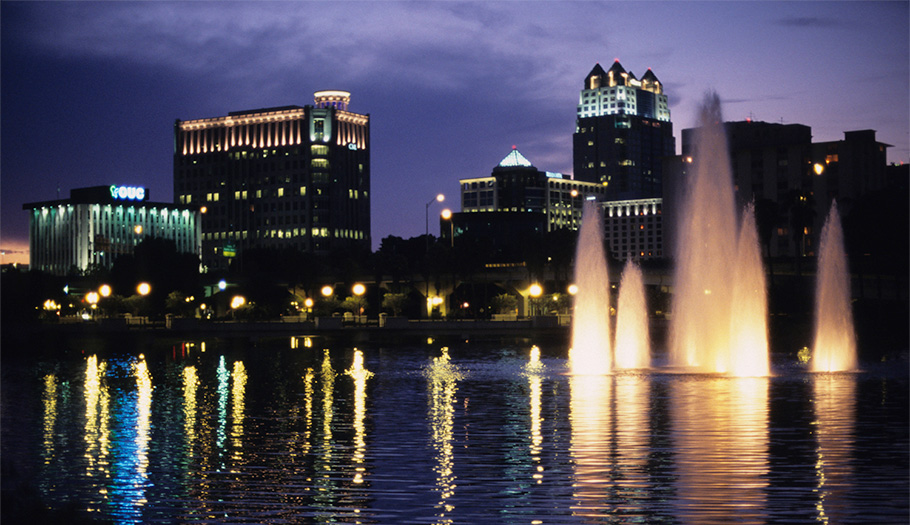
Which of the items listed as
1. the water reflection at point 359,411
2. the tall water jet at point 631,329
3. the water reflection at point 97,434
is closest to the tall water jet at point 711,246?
the tall water jet at point 631,329

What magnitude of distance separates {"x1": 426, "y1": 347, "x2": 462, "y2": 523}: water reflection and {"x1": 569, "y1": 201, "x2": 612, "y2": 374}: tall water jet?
8.48 meters

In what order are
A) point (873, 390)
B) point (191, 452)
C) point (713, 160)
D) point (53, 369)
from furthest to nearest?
point (53, 369)
point (713, 160)
point (873, 390)
point (191, 452)

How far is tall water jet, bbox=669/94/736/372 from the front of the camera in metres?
46.7

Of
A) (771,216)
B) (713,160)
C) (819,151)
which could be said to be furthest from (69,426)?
(819,151)

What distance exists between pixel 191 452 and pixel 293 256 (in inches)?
4109

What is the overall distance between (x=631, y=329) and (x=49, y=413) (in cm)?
3494

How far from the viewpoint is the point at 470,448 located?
2495 centimetres

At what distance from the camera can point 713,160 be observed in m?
46.8

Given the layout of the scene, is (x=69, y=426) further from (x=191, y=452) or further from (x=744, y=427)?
(x=744, y=427)

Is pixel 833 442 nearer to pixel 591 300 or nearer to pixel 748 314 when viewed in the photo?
pixel 748 314

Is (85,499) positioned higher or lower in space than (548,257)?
lower

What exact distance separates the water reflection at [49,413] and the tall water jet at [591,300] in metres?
25.9

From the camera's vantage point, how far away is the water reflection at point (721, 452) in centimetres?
1806

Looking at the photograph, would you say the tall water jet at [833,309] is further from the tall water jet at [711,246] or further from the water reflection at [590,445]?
the water reflection at [590,445]
